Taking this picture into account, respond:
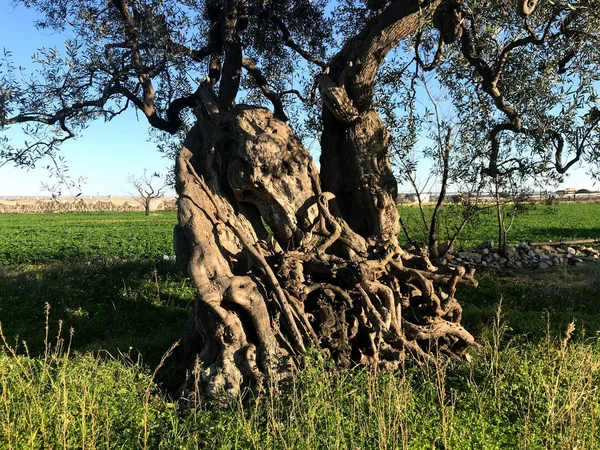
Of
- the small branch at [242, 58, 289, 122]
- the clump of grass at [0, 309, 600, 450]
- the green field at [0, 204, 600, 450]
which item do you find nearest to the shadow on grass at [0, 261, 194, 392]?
the green field at [0, 204, 600, 450]

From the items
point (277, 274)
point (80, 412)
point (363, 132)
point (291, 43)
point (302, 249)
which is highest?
point (291, 43)

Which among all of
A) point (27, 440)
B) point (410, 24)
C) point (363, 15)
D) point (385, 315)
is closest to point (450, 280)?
point (385, 315)

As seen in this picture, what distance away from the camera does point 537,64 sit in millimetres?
8602

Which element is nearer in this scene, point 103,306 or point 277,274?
point 277,274

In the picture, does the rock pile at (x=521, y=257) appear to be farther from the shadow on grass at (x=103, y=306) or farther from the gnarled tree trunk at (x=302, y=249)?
the shadow on grass at (x=103, y=306)

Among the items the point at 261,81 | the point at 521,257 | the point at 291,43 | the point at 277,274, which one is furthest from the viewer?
the point at 521,257

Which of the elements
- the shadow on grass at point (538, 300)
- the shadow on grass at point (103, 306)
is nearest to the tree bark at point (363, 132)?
the shadow on grass at point (538, 300)

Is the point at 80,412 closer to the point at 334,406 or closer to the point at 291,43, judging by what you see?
the point at 334,406

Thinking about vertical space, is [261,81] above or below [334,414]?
above

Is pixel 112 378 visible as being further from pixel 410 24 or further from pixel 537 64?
pixel 537 64

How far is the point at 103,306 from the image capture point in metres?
11.1

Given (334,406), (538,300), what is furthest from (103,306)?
(538,300)

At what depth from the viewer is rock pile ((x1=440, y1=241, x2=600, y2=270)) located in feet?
49.4

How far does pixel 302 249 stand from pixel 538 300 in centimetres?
731
